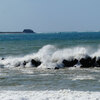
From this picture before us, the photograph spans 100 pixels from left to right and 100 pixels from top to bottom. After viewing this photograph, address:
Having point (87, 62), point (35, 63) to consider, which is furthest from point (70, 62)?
point (35, 63)


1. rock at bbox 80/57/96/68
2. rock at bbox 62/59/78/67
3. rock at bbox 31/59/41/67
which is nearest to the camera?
rock at bbox 80/57/96/68

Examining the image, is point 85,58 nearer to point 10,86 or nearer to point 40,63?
point 40,63

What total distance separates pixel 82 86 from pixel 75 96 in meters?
3.99

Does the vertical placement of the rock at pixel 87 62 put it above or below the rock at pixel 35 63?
above

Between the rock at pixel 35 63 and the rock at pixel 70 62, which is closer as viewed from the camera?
the rock at pixel 70 62

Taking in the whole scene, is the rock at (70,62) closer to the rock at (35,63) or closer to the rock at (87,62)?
the rock at (87,62)

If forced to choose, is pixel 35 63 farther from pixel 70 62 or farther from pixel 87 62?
pixel 87 62

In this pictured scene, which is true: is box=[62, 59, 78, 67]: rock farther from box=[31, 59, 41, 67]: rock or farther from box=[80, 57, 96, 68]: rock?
box=[31, 59, 41, 67]: rock

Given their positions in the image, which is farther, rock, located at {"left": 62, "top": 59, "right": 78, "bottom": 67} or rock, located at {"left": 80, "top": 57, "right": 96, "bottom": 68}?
rock, located at {"left": 62, "top": 59, "right": 78, "bottom": 67}

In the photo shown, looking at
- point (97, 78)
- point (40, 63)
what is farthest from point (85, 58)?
point (97, 78)

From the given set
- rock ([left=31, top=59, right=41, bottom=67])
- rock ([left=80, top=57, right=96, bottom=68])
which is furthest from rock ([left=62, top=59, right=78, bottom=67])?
rock ([left=31, top=59, right=41, bottom=67])

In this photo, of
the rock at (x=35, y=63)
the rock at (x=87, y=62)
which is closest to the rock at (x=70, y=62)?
the rock at (x=87, y=62)

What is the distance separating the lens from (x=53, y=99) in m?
12.6

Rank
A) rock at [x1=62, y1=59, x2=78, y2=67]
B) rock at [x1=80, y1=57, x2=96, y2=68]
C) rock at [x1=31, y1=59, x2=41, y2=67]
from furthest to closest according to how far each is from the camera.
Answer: rock at [x1=31, y1=59, x2=41, y2=67] < rock at [x1=62, y1=59, x2=78, y2=67] < rock at [x1=80, y1=57, x2=96, y2=68]
